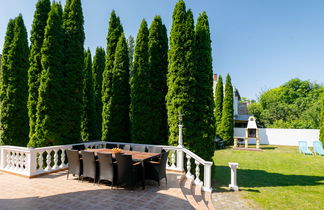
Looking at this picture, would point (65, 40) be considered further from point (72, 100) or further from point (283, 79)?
point (283, 79)

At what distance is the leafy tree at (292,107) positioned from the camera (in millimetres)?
24562

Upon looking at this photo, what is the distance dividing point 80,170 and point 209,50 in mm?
8044

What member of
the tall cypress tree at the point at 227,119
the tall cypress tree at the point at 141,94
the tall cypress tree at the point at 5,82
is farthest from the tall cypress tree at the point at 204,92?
the tall cypress tree at the point at 227,119

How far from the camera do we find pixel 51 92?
776cm

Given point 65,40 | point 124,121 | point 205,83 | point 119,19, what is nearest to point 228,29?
point 205,83

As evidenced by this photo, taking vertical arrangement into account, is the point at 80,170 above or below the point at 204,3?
below

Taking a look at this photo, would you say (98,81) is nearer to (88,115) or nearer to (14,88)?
(88,115)

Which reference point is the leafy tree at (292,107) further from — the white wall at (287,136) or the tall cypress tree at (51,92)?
the tall cypress tree at (51,92)

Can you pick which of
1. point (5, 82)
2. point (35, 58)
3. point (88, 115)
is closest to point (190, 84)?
point (35, 58)

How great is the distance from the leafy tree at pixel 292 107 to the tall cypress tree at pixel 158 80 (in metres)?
23.5

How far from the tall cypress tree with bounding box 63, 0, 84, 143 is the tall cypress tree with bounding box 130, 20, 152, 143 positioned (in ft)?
9.16

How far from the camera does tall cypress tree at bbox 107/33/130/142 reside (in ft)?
34.5

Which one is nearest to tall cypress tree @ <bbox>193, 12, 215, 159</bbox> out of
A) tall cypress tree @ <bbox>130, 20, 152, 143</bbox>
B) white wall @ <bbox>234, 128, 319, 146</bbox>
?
tall cypress tree @ <bbox>130, 20, 152, 143</bbox>

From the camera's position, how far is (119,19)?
11.7 m
